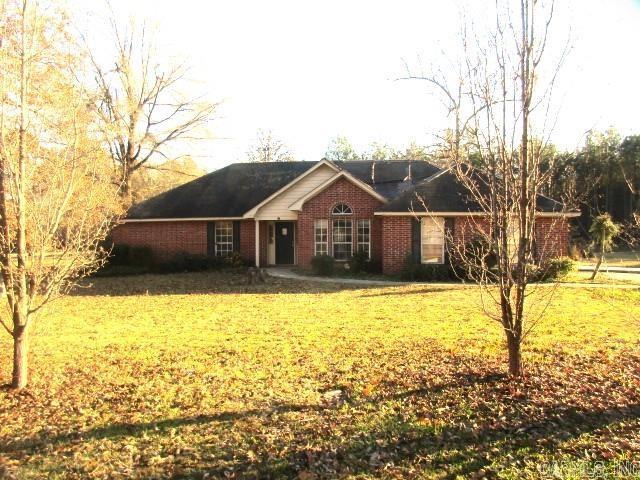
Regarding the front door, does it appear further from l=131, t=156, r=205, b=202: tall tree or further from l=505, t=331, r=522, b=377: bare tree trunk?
l=505, t=331, r=522, b=377: bare tree trunk

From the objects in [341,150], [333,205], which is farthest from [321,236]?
[341,150]

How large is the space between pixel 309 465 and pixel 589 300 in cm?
1127

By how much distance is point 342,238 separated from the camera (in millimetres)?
20672

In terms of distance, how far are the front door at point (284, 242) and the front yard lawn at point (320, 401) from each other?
45.4 ft

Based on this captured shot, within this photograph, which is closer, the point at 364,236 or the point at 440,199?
the point at 440,199

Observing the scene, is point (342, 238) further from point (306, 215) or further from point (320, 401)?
point (320, 401)

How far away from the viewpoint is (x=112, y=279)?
813 inches

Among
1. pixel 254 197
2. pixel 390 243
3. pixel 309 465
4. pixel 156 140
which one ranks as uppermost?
pixel 156 140

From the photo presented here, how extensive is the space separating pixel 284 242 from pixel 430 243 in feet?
26.1

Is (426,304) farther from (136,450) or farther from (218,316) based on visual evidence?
(136,450)

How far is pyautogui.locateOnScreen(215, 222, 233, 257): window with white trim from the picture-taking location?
2379 cm

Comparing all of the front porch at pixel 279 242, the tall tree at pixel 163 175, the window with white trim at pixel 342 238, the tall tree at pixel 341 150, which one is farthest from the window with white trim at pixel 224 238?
the tall tree at pixel 341 150

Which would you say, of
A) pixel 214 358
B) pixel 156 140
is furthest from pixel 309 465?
pixel 156 140

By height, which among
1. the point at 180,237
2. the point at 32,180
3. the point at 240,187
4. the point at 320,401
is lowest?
the point at 320,401
